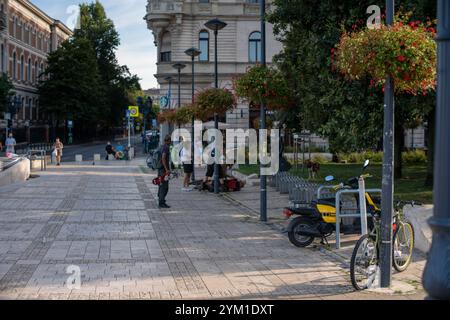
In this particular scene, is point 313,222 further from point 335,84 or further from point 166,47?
point 166,47

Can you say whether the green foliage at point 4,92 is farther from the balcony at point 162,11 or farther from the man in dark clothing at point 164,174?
the man in dark clothing at point 164,174

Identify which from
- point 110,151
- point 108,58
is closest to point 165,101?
point 110,151

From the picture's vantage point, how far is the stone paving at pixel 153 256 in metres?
7.84

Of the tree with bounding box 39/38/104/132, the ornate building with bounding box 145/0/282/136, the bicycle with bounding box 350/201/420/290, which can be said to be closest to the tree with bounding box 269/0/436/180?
the bicycle with bounding box 350/201/420/290

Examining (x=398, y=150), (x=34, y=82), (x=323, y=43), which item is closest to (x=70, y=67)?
(x=34, y=82)

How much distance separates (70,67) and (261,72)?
63942 mm

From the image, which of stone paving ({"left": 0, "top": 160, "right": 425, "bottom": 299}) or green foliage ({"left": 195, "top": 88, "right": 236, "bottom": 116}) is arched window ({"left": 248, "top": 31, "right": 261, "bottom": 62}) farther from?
stone paving ({"left": 0, "top": 160, "right": 425, "bottom": 299})

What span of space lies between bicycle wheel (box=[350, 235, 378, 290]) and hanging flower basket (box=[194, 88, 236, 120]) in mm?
12971

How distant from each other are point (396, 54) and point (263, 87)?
23.1 ft

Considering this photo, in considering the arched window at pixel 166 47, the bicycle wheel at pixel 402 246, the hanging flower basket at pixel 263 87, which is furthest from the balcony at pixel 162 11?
the bicycle wheel at pixel 402 246
